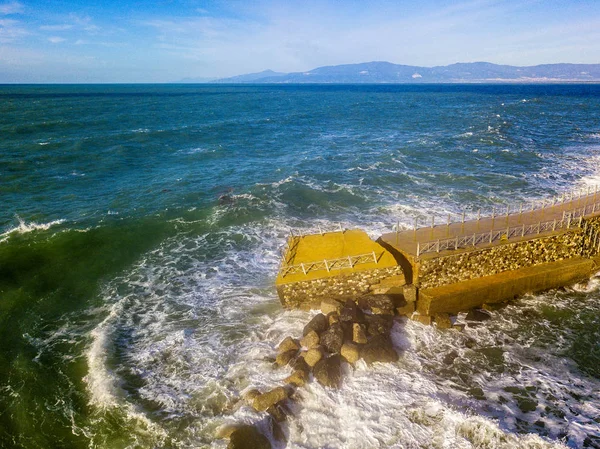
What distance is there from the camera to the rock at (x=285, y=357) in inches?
602

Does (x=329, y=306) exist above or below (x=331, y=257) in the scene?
below

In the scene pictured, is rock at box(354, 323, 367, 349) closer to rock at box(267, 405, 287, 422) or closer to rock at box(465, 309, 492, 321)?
rock at box(267, 405, 287, 422)

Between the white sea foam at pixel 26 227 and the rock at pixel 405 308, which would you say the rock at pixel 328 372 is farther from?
the white sea foam at pixel 26 227

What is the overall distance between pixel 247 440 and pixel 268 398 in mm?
1748

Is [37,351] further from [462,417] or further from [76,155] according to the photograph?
[76,155]

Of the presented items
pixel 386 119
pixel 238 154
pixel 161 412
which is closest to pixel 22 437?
pixel 161 412

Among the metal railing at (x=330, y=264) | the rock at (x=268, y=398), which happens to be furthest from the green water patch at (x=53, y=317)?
the metal railing at (x=330, y=264)

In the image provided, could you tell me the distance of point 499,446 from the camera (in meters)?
11.9

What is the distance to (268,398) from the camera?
1336cm

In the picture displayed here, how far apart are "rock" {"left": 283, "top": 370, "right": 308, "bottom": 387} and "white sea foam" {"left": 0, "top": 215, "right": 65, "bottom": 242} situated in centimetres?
2490

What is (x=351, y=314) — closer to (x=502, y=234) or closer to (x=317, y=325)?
(x=317, y=325)

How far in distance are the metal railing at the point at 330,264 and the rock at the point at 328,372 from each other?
15.1ft

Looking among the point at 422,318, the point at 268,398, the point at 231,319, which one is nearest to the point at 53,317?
the point at 231,319

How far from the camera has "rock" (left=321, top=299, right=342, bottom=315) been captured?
57.8 ft
